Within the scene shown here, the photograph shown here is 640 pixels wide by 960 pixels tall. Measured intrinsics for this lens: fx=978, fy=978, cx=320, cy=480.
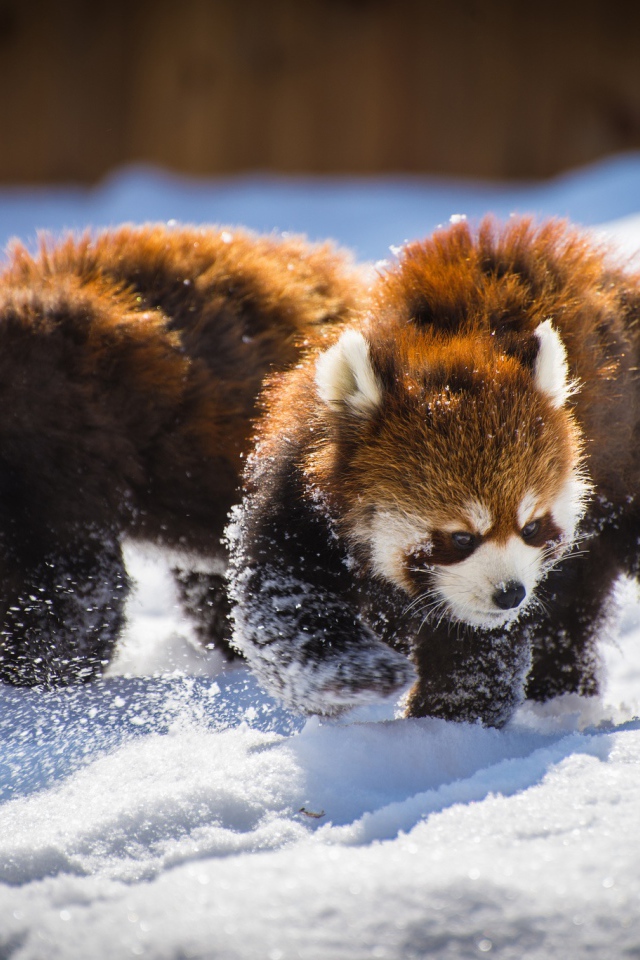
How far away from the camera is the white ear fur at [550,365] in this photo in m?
2.57

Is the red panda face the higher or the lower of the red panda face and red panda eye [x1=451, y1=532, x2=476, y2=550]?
the higher

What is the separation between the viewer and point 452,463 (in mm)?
2500

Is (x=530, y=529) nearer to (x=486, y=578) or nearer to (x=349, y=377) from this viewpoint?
(x=486, y=578)

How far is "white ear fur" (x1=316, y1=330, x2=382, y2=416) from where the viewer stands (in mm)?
2557

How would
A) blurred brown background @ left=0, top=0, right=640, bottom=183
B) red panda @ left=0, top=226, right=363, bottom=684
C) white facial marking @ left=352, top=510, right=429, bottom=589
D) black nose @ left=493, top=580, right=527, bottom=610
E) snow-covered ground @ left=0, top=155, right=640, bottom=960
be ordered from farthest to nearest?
blurred brown background @ left=0, top=0, right=640, bottom=183
red panda @ left=0, top=226, right=363, bottom=684
white facial marking @ left=352, top=510, right=429, bottom=589
black nose @ left=493, top=580, right=527, bottom=610
snow-covered ground @ left=0, top=155, right=640, bottom=960

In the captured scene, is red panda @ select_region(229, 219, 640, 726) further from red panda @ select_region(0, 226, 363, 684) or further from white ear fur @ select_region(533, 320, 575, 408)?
red panda @ select_region(0, 226, 363, 684)

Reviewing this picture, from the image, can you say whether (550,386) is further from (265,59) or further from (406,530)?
(265,59)

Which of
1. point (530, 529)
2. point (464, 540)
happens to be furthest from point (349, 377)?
point (530, 529)

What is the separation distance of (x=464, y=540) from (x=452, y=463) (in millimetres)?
201

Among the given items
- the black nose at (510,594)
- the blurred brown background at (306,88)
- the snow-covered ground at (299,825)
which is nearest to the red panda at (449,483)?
the black nose at (510,594)

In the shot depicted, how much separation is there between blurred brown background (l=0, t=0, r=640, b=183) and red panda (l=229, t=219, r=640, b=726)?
22.5 ft

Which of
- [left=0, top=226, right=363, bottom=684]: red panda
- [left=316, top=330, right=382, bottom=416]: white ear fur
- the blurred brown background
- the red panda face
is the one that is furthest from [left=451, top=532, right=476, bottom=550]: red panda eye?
the blurred brown background

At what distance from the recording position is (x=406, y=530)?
2566 mm

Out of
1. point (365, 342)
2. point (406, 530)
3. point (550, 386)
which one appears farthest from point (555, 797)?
point (365, 342)
